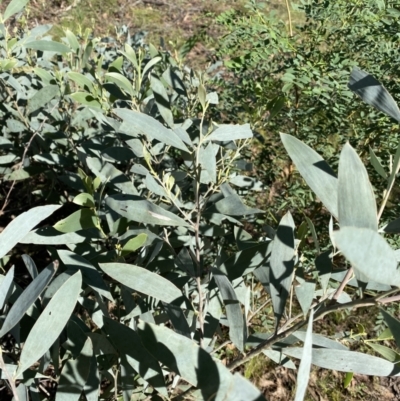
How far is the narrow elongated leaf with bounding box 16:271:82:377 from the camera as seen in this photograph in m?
0.86

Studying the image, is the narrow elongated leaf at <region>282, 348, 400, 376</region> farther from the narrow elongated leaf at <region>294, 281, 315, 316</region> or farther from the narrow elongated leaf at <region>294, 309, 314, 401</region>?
the narrow elongated leaf at <region>294, 309, 314, 401</region>

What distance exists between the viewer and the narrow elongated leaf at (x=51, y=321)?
2.83ft

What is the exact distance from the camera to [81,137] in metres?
2.04

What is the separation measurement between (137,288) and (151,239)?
0.30m

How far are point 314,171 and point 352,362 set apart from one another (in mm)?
432

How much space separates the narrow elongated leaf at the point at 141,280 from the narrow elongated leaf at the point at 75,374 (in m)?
0.16

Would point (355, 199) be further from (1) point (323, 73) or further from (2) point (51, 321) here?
(1) point (323, 73)

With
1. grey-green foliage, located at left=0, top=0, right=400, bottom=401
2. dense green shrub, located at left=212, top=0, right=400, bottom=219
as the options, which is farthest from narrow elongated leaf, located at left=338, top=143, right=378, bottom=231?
dense green shrub, located at left=212, top=0, right=400, bottom=219

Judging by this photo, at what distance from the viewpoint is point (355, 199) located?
630 mm

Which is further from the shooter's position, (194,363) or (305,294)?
(305,294)

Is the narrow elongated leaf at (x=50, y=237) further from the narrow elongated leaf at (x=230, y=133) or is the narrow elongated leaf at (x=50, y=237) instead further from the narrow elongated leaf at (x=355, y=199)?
the narrow elongated leaf at (x=355, y=199)

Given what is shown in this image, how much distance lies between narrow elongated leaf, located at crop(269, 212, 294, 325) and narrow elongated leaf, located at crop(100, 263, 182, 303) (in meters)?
0.23

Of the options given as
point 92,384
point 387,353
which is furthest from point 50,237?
point 387,353

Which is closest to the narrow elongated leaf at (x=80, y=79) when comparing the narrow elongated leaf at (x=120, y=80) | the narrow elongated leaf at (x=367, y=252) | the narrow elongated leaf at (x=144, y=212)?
the narrow elongated leaf at (x=120, y=80)
